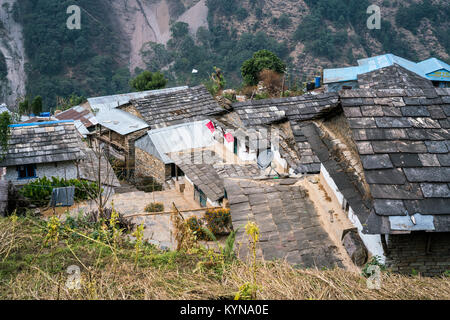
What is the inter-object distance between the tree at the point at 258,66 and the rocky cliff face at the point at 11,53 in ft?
122

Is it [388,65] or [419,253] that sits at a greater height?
[388,65]

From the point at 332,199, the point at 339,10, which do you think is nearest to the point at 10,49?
the point at 339,10

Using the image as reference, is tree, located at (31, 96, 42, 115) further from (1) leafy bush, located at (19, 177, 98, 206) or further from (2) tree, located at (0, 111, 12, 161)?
(1) leafy bush, located at (19, 177, 98, 206)

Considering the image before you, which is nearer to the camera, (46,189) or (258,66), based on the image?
(46,189)

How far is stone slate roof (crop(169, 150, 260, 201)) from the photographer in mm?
12680

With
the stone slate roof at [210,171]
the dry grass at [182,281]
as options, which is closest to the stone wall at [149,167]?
the stone slate roof at [210,171]

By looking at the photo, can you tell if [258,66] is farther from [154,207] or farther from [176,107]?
[154,207]

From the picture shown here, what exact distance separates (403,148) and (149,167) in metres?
16.7

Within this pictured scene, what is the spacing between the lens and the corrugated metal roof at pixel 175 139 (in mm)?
18938

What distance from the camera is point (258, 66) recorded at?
1217 inches

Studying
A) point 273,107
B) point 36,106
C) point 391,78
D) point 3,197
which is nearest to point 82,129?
point 36,106

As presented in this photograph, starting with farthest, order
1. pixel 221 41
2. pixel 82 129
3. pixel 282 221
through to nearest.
Answer: pixel 221 41, pixel 82 129, pixel 282 221

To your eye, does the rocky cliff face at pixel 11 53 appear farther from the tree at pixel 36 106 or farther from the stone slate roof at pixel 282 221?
the stone slate roof at pixel 282 221

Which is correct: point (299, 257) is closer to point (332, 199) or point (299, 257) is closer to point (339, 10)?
point (332, 199)
